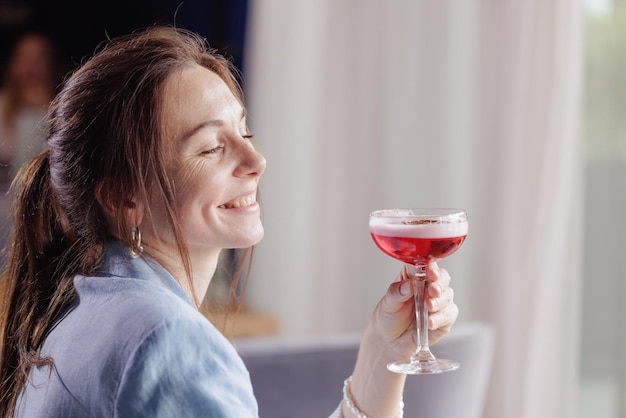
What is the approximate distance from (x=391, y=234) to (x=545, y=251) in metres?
1.79

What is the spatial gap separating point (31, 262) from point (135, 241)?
256 millimetres

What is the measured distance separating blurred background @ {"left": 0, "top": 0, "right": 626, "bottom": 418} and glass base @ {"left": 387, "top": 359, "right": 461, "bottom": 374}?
1.76 metres

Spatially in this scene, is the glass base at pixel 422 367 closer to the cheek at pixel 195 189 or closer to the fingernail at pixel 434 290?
the fingernail at pixel 434 290

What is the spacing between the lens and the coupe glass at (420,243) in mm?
Answer: 1534

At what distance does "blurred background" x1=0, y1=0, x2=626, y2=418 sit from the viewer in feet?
10.4

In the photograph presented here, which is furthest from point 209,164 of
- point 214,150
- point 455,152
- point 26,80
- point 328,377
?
point 26,80

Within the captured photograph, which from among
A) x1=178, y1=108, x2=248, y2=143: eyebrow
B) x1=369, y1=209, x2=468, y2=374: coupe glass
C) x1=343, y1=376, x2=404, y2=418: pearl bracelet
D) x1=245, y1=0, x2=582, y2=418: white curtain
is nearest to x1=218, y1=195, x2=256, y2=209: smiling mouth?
x1=178, y1=108, x2=248, y2=143: eyebrow

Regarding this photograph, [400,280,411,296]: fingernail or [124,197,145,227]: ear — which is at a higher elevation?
[124,197,145,227]: ear

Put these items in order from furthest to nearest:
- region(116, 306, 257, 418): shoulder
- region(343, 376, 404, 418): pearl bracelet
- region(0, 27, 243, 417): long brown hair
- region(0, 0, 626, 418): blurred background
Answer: region(0, 0, 626, 418): blurred background
region(343, 376, 404, 418): pearl bracelet
region(0, 27, 243, 417): long brown hair
region(116, 306, 257, 418): shoulder

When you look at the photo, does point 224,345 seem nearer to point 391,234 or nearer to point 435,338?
point 391,234

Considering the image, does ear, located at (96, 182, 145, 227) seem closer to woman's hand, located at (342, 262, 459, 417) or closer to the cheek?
the cheek

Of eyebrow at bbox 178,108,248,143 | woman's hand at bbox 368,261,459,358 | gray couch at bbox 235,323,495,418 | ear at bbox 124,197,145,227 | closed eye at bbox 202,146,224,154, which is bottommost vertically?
gray couch at bbox 235,323,495,418

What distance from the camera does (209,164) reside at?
147cm

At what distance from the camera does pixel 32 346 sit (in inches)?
58.1
